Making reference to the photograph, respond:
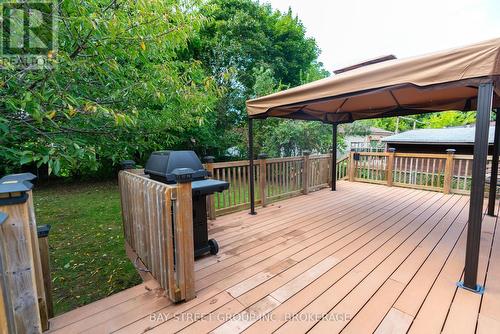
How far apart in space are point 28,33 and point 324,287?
310 centimetres

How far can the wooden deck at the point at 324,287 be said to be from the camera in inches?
62.7

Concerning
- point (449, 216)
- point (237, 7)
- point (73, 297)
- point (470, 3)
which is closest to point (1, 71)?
point (73, 297)

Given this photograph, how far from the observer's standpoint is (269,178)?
4.73m

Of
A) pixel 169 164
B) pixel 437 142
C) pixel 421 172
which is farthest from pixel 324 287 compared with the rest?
pixel 437 142

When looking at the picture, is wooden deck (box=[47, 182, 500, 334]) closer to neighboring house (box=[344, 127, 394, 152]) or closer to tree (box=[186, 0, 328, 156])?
tree (box=[186, 0, 328, 156])

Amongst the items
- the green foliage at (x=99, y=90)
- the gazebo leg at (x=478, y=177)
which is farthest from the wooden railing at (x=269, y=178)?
the gazebo leg at (x=478, y=177)

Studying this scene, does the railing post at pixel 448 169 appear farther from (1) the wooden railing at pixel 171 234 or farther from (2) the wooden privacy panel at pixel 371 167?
(1) the wooden railing at pixel 171 234

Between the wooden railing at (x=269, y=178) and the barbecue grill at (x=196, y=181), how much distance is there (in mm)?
1168

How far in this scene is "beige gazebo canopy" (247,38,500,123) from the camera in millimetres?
1711

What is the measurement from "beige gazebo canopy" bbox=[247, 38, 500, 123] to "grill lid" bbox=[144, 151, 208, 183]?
1.62 m

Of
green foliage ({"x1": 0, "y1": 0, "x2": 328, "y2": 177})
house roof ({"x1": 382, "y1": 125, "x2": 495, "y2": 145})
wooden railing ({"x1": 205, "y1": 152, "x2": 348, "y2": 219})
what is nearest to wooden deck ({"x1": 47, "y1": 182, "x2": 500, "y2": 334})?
wooden railing ({"x1": 205, "y1": 152, "x2": 348, "y2": 219})

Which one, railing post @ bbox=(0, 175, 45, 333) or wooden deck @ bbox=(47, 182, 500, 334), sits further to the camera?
wooden deck @ bbox=(47, 182, 500, 334)

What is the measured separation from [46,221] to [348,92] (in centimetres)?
611

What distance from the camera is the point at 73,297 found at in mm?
2516
